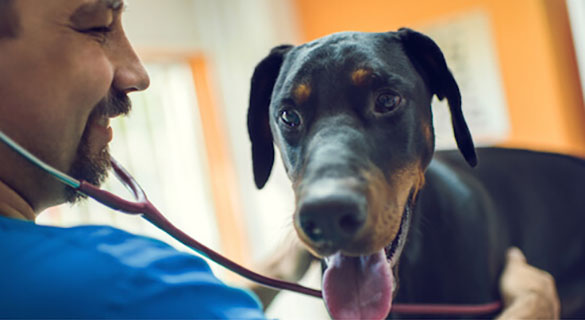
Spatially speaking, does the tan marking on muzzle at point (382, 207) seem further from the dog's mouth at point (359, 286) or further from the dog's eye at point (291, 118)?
the dog's eye at point (291, 118)

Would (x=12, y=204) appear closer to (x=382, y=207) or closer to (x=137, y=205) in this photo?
(x=137, y=205)

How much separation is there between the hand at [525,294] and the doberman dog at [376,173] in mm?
45

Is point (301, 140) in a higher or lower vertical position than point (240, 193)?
higher

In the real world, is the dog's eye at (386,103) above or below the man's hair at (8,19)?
below

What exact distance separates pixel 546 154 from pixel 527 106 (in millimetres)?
1407

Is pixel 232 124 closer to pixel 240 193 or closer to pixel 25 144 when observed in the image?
pixel 240 193

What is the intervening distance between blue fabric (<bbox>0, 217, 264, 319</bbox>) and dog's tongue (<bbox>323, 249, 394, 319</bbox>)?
23cm

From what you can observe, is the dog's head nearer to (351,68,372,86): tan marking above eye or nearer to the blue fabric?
(351,68,372,86): tan marking above eye

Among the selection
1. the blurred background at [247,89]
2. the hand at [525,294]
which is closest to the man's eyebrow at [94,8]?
the hand at [525,294]

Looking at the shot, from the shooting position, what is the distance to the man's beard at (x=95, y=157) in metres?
0.86

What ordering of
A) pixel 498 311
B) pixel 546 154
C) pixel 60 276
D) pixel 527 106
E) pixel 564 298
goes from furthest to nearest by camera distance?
pixel 527 106 < pixel 546 154 < pixel 564 298 < pixel 498 311 < pixel 60 276

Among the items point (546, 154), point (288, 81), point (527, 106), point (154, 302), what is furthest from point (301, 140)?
point (527, 106)

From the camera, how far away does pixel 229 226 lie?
4.41 m

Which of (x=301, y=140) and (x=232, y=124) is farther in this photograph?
(x=232, y=124)
